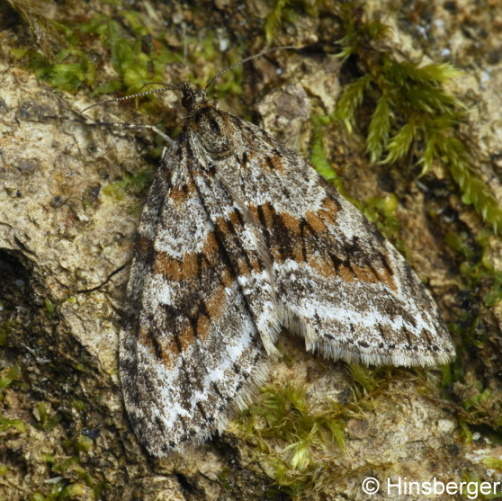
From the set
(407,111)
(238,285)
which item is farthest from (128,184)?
(407,111)

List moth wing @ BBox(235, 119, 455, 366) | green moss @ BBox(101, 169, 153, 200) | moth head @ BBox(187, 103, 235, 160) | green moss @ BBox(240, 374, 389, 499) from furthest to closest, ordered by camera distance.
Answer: green moss @ BBox(101, 169, 153, 200)
moth head @ BBox(187, 103, 235, 160)
moth wing @ BBox(235, 119, 455, 366)
green moss @ BBox(240, 374, 389, 499)

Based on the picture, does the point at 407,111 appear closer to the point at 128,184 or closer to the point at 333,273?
the point at 333,273

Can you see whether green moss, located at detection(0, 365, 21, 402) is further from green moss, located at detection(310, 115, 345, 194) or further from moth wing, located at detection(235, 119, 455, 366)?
green moss, located at detection(310, 115, 345, 194)

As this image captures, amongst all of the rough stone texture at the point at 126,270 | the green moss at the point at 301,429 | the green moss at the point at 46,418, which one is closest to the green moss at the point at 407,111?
the rough stone texture at the point at 126,270

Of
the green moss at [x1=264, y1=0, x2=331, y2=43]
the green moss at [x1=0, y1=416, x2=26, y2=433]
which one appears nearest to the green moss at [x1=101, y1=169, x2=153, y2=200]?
the green moss at [x1=264, y1=0, x2=331, y2=43]

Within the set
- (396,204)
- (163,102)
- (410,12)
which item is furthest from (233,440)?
(410,12)
